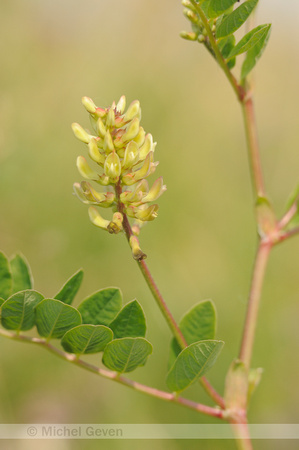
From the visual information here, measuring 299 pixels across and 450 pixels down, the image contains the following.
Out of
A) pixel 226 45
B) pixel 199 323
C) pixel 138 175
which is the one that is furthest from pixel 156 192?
pixel 226 45

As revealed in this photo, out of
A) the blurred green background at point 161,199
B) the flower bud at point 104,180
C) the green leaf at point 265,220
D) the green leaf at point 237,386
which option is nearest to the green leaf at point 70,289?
the flower bud at point 104,180

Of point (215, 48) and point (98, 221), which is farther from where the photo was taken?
point (215, 48)

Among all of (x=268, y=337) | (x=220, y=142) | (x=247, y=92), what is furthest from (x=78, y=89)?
(x=247, y=92)

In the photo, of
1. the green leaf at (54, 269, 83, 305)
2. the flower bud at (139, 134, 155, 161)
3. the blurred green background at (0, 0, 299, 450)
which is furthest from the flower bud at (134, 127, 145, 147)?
the blurred green background at (0, 0, 299, 450)

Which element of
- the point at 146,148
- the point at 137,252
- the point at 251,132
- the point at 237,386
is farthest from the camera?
the point at 251,132

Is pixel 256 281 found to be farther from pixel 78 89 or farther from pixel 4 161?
pixel 78 89

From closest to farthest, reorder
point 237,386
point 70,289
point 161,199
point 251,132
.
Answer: point 70,289
point 237,386
point 251,132
point 161,199

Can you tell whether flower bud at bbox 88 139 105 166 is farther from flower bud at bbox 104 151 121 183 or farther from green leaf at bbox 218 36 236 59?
green leaf at bbox 218 36 236 59

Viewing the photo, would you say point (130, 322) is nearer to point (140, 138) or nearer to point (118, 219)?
point (118, 219)
